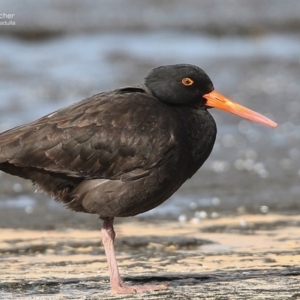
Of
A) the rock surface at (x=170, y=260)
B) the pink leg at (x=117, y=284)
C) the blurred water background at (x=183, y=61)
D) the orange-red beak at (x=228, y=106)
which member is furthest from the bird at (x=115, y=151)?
the blurred water background at (x=183, y=61)

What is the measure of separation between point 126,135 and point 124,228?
2.23m

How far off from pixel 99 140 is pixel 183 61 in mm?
11966

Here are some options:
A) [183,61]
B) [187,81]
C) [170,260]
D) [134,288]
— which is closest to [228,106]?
[187,81]

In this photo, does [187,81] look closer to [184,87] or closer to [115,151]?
[184,87]

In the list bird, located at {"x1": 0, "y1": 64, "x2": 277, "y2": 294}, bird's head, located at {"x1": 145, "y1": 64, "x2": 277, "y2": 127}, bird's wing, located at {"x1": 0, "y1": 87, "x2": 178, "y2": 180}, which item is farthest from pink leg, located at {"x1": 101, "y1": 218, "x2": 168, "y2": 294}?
bird's head, located at {"x1": 145, "y1": 64, "x2": 277, "y2": 127}

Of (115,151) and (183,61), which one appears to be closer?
(115,151)

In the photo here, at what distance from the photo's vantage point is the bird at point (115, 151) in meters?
6.47

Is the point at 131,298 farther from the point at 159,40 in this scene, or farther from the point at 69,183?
the point at 159,40

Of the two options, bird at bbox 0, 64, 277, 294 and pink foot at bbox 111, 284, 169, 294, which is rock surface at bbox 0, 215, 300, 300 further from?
bird at bbox 0, 64, 277, 294

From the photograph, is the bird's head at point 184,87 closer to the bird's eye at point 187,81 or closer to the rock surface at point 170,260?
the bird's eye at point 187,81

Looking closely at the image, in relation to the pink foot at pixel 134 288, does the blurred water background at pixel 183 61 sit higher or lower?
higher

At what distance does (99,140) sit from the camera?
21.6 feet

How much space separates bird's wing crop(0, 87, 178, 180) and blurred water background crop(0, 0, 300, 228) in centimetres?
221

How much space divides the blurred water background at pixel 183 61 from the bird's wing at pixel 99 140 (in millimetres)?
2208
